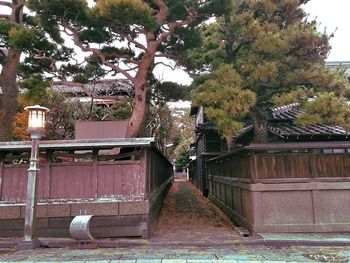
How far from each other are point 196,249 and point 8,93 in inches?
350

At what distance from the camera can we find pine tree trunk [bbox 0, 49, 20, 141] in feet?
38.1

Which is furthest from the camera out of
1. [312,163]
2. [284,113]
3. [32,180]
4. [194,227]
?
[284,113]

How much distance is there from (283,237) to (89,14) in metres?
8.10

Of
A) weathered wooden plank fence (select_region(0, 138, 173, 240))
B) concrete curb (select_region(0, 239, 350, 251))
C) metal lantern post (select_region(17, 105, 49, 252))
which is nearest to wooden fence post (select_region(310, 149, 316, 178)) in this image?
concrete curb (select_region(0, 239, 350, 251))

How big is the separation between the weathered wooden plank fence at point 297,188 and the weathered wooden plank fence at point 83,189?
3238mm

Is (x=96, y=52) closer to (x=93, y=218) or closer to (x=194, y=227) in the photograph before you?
(x=93, y=218)

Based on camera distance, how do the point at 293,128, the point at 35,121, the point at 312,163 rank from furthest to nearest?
the point at 293,128 → the point at 312,163 → the point at 35,121

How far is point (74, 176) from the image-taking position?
373 inches

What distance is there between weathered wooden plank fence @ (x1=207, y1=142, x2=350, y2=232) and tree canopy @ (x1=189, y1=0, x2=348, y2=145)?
3.79ft

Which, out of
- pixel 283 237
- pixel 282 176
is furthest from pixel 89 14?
pixel 283 237

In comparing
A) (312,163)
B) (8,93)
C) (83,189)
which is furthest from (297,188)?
(8,93)

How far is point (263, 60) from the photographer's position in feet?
33.6

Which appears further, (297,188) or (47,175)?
(297,188)

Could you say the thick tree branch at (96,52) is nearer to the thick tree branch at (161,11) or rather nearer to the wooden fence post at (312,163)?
the thick tree branch at (161,11)
